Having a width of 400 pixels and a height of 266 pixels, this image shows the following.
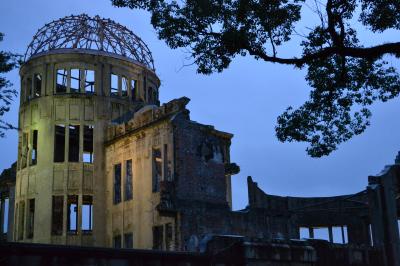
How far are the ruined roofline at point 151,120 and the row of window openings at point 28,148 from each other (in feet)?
15.5

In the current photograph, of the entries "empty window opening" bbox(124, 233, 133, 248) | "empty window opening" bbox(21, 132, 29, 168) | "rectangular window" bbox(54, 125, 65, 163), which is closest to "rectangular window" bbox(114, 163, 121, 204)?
"empty window opening" bbox(124, 233, 133, 248)

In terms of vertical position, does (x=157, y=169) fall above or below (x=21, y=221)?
above

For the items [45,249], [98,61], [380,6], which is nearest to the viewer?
[45,249]

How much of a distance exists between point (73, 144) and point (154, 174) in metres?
8.06

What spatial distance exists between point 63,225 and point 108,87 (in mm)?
9153

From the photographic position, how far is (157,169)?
30016 millimetres

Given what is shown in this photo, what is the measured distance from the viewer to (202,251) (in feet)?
55.3

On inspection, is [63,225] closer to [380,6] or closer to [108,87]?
[108,87]

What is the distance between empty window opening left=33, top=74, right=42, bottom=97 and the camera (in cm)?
3506

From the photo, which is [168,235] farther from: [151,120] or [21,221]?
[21,221]

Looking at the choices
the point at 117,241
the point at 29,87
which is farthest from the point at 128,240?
the point at 29,87

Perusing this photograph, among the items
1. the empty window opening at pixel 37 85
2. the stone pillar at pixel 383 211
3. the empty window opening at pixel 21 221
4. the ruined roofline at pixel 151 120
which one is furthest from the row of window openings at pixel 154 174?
the stone pillar at pixel 383 211

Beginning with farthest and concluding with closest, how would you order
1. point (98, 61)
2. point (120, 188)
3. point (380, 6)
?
point (98, 61) → point (120, 188) → point (380, 6)

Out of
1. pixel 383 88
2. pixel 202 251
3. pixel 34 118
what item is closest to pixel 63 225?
pixel 34 118
